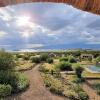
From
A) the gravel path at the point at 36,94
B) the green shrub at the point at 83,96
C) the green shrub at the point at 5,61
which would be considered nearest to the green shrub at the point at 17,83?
the gravel path at the point at 36,94

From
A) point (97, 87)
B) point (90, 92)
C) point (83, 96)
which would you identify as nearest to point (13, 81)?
point (83, 96)

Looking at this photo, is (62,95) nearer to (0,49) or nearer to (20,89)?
(20,89)

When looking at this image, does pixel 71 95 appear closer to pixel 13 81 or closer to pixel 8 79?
pixel 13 81

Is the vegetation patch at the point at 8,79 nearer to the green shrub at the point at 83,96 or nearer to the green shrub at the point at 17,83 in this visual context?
the green shrub at the point at 17,83

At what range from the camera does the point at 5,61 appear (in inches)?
701

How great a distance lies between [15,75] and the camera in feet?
54.2

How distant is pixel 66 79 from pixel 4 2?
1852 cm

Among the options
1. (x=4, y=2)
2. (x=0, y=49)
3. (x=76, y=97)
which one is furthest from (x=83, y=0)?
(x=0, y=49)

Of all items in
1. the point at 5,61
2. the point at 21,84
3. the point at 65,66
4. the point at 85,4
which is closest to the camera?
the point at 85,4

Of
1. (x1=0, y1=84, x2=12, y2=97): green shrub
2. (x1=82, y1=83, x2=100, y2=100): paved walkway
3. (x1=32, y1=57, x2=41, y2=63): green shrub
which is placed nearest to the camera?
(x1=0, y1=84, x2=12, y2=97): green shrub

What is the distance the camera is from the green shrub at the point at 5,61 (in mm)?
17781

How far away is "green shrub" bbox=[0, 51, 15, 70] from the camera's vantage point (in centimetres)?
1778

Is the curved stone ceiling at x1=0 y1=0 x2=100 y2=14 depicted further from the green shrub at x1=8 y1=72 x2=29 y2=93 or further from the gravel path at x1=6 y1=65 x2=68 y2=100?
the green shrub at x1=8 y1=72 x2=29 y2=93

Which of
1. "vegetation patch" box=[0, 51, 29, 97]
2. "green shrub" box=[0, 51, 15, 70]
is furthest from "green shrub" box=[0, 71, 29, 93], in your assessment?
→ "green shrub" box=[0, 51, 15, 70]
